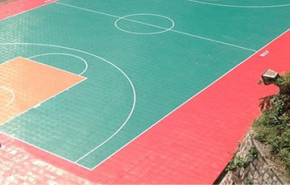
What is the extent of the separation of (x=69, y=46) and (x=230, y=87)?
5913 millimetres

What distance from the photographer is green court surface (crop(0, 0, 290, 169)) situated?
38.5 feet

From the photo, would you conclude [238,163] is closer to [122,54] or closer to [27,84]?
[27,84]

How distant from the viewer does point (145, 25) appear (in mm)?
17891

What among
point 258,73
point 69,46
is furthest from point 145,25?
point 258,73

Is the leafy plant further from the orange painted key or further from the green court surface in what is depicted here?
the orange painted key

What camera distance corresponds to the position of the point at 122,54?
15.7 meters

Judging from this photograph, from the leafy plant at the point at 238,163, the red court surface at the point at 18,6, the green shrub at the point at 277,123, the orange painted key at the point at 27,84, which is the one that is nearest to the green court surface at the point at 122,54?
the orange painted key at the point at 27,84

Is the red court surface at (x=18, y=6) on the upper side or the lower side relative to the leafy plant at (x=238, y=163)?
lower

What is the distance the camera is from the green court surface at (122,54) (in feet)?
38.5

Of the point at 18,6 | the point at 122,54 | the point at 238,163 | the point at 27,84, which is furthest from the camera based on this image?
the point at 18,6

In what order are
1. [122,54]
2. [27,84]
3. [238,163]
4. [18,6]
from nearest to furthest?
[238,163] < [27,84] < [122,54] < [18,6]

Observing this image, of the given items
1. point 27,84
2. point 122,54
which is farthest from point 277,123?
point 27,84

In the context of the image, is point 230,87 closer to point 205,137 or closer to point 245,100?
point 245,100

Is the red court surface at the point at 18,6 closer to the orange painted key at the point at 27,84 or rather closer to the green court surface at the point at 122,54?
the green court surface at the point at 122,54
